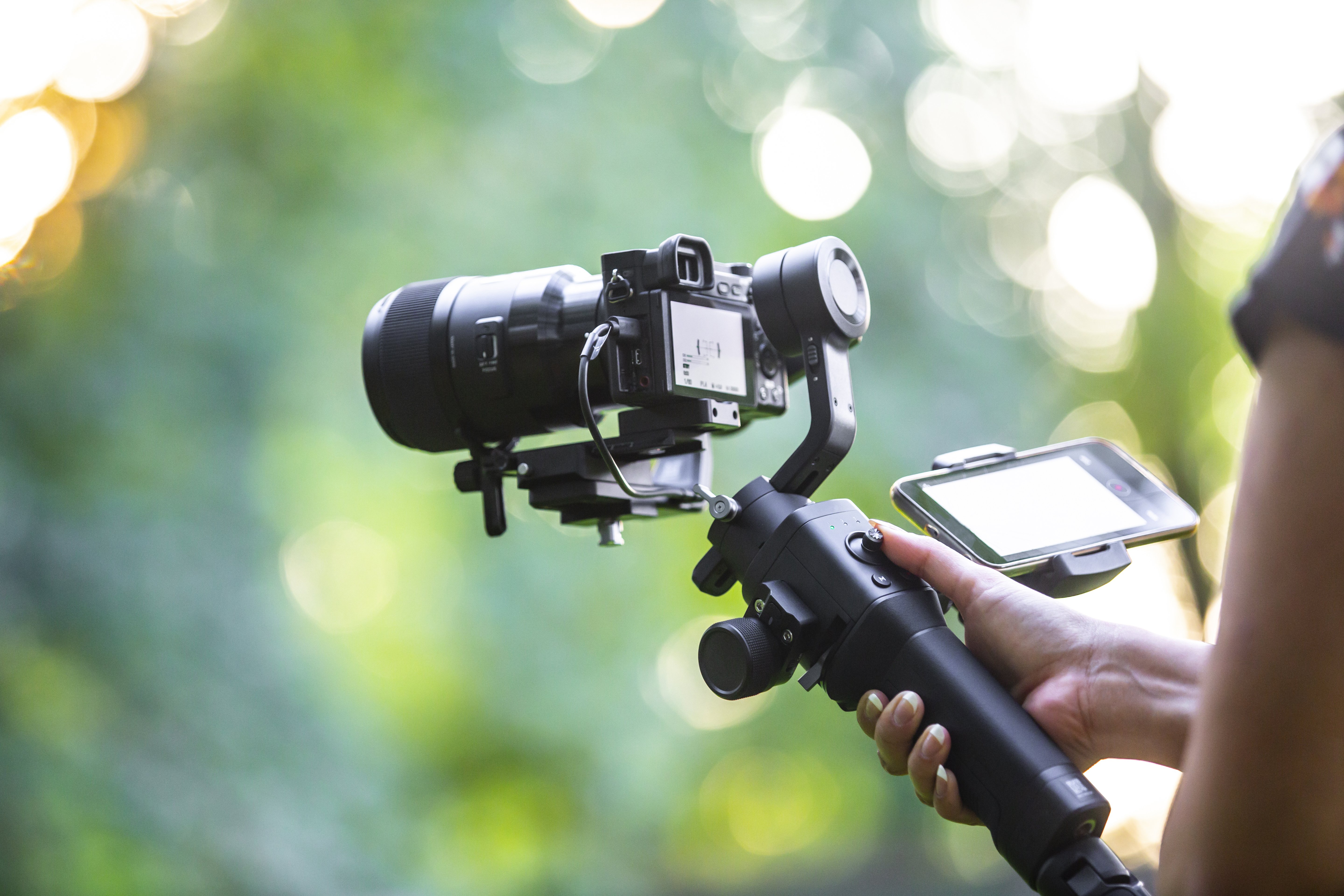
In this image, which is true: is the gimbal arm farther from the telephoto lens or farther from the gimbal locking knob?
the telephoto lens

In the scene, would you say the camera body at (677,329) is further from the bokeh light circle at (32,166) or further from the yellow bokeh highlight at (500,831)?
the yellow bokeh highlight at (500,831)

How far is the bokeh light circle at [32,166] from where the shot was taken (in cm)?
249

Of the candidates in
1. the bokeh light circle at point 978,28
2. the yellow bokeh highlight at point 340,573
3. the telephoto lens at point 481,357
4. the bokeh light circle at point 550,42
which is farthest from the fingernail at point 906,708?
the bokeh light circle at point 978,28

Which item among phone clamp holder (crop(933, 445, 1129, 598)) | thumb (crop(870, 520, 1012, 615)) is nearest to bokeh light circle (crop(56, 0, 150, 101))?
thumb (crop(870, 520, 1012, 615))

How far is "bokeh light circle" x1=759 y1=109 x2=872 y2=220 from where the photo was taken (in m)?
3.33

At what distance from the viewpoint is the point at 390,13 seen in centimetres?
308

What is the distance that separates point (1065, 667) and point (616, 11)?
278 centimetres

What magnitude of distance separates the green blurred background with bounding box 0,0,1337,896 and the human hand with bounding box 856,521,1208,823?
1.96 meters

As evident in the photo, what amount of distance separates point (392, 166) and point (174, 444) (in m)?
1.03

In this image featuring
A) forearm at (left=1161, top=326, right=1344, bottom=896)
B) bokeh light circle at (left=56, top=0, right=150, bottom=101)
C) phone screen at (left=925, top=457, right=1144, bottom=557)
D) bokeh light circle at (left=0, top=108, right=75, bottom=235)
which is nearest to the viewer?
forearm at (left=1161, top=326, right=1344, bottom=896)

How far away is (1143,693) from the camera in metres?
1.05

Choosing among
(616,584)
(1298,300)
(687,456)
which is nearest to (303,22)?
(616,584)

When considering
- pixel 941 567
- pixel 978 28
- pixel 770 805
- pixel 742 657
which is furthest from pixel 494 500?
pixel 978 28

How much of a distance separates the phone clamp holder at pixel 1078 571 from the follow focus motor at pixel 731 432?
7.6 inches
